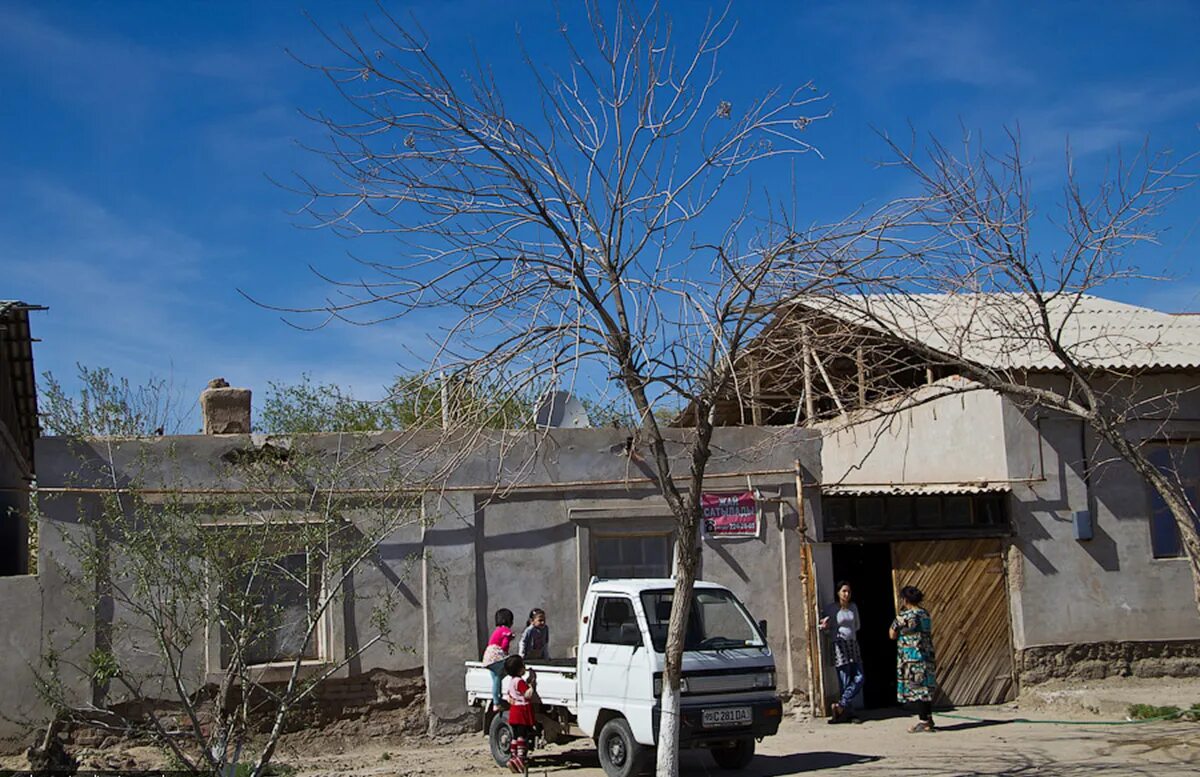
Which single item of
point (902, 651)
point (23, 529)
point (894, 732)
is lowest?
point (894, 732)

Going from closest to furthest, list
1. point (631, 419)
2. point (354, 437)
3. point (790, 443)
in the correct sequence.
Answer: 1. point (631, 419)
2. point (354, 437)
3. point (790, 443)

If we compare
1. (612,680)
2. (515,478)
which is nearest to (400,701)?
(515,478)

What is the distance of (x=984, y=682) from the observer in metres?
14.3

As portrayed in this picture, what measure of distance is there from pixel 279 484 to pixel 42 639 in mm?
2787

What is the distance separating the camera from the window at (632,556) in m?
13.7

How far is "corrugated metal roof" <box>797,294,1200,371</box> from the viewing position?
458 inches

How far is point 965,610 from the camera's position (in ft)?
47.3

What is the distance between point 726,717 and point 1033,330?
5157mm

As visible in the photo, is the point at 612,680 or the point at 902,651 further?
the point at 902,651

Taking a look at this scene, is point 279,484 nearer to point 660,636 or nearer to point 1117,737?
point 660,636

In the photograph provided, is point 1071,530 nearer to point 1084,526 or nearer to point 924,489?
point 1084,526

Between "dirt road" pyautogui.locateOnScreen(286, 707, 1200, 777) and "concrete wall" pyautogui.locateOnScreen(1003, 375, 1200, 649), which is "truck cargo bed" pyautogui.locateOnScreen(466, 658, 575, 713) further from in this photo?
"concrete wall" pyautogui.locateOnScreen(1003, 375, 1200, 649)

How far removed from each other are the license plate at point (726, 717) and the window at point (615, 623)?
0.87 metres

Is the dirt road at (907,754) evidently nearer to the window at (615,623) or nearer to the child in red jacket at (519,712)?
the child in red jacket at (519,712)
